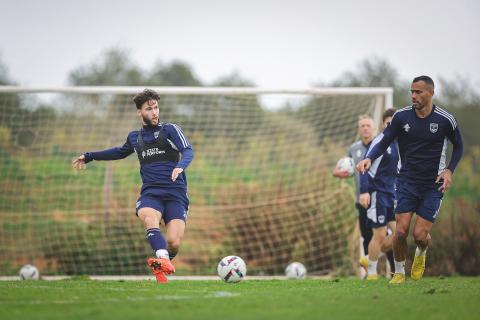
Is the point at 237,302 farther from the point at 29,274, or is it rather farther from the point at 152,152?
the point at 29,274

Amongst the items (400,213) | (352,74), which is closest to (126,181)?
(400,213)

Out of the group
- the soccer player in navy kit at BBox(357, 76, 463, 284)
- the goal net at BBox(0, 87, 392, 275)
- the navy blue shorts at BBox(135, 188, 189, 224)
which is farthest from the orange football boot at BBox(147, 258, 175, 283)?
the goal net at BBox(0, 87, 392, 275)

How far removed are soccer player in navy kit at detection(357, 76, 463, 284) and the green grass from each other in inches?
32.4

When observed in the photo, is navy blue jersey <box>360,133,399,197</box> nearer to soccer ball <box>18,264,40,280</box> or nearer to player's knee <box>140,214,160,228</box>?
player's knee <box>140,214,160,228</box>

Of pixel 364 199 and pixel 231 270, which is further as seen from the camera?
pixel 364 199

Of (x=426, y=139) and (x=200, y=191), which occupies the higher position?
(x=426, y=139)

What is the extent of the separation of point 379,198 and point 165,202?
3371mm

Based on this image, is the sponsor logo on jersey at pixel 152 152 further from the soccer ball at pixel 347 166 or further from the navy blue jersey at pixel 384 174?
the navy blue jersey at pixel 384 174

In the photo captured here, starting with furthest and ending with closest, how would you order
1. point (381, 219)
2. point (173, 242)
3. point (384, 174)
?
1. point (384, 174)
2. point (381, 219)
3. point (173, 242)

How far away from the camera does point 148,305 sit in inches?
248

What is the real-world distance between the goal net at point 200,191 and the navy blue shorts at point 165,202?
17.9 feet

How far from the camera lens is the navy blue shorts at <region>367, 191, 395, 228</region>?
437 inches

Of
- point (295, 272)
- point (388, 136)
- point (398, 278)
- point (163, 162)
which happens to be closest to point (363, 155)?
point (295, 272)

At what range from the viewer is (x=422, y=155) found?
876 centimetres
